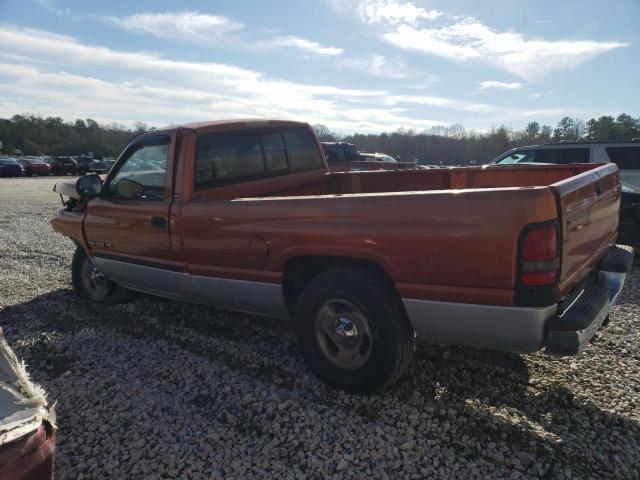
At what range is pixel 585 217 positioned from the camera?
2.89 metres

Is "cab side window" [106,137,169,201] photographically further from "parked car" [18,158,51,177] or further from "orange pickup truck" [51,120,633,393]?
"parked car" [18,158,51,177]

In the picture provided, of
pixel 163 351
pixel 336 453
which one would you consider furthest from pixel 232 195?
pixel 336 453

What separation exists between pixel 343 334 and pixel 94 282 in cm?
341

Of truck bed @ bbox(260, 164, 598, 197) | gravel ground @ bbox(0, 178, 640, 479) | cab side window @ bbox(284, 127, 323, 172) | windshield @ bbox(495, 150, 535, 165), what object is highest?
cab side window @ bbox(284, 127, 323, 172)

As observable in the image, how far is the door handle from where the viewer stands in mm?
3947

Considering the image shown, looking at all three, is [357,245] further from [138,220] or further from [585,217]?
[138,220]

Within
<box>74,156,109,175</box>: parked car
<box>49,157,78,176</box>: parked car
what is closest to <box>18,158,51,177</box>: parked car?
<box>49,157,78,176</box>: parked car

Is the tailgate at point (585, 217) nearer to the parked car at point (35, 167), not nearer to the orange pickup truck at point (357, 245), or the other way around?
the orange pickup truck at point (357, 245)

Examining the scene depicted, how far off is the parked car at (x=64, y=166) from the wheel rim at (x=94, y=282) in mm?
42552

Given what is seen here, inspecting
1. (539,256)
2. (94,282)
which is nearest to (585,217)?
(539,256)

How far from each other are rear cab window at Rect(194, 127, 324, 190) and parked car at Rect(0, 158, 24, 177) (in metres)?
39.6

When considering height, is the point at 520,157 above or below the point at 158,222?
above

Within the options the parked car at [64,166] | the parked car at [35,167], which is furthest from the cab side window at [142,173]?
the parked car at [64,166]

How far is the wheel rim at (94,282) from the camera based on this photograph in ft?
16.9
